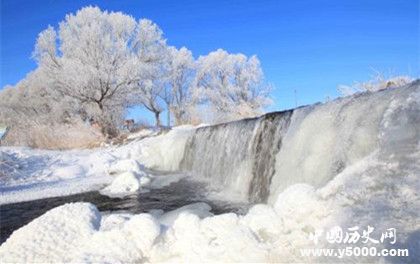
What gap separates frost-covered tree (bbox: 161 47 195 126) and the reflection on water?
2702cm

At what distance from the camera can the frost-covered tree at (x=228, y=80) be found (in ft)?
121

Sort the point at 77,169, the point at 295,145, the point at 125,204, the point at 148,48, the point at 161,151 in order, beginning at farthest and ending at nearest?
the point at 148,48, the point at 161,151, the point at 77,169, the point at 125,204, the point at 295,145

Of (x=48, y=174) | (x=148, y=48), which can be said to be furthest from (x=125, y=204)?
(x=148, y=48)

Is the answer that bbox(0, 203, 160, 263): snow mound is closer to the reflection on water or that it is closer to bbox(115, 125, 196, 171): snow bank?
the reflection on water

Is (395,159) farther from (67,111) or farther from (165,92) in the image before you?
(165,92)

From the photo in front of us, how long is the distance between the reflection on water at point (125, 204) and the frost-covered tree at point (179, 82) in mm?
27021

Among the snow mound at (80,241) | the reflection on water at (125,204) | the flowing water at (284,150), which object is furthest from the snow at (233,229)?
the reflection on water at (125,204)

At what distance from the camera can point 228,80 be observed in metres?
38.3

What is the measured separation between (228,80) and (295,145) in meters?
33.0

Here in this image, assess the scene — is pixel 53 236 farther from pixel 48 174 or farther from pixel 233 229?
pixel 48 174

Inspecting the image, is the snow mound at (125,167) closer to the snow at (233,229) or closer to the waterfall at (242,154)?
the waterfall at (242,154)

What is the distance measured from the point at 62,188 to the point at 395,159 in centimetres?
638

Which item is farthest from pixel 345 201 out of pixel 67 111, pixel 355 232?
pixel 67 111

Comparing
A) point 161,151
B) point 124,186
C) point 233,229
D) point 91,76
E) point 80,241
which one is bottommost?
point 80,241
